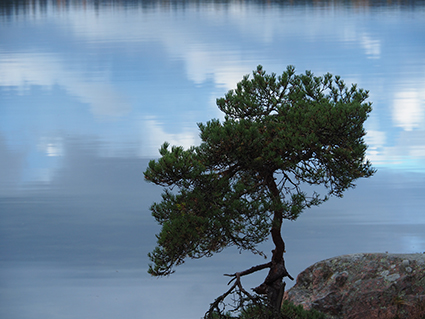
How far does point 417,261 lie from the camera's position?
735 centimetres

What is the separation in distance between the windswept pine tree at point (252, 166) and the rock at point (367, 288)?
0.95m

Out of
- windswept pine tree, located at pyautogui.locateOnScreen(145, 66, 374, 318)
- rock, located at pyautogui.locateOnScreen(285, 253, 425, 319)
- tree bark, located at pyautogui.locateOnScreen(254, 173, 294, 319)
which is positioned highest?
windswept pine tree, located at pyautogui.locateOnScreen(145, 66, 374, 318)

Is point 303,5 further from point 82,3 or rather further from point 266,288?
point 266,288

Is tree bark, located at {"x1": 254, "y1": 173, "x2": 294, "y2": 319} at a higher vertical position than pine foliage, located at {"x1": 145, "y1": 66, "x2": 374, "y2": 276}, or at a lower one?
lower

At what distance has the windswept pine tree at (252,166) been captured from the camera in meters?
5.92

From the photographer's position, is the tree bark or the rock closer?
the tree bark

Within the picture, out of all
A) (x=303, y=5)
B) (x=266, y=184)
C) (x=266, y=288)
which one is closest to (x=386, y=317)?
(x=266, y=288)

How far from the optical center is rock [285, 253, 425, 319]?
7109 millimetres

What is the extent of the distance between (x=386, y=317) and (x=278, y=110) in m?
2.70

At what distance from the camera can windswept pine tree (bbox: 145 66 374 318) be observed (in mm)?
5922

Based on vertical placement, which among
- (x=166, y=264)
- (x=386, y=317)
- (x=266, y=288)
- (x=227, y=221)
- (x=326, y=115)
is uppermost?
(x=326, y=115)

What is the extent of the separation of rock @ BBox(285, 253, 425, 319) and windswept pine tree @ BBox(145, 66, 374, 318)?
95 cm

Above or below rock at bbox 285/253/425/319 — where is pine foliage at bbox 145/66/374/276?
above

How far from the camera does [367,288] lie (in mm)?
7230
